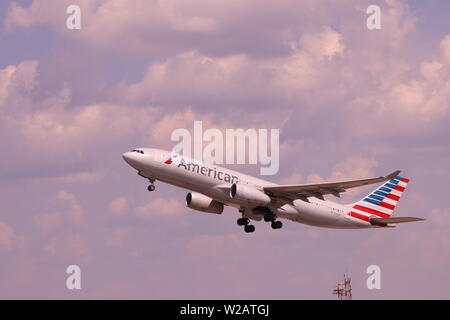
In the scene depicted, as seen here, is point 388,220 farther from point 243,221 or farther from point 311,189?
point 243,221

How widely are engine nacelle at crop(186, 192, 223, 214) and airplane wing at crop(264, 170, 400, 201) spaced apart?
6.41 metres

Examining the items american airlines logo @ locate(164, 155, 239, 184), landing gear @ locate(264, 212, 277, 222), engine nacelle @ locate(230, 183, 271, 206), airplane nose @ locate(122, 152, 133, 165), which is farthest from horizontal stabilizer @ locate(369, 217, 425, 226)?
airplane nose @ locate(122, 152, 133, 165)

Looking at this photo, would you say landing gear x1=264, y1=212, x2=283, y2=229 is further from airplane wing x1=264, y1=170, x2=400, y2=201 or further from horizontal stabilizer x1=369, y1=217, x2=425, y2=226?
horizontal stabilizer x1=369, y1=217, x2=425, y2=226

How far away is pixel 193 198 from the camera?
75.6 meters

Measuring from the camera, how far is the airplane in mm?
67625

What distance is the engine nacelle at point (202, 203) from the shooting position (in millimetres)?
75812

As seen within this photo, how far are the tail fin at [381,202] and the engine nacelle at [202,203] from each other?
41.1ft

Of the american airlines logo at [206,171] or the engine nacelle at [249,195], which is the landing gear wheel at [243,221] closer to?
the engine nacelle at [249,195]
